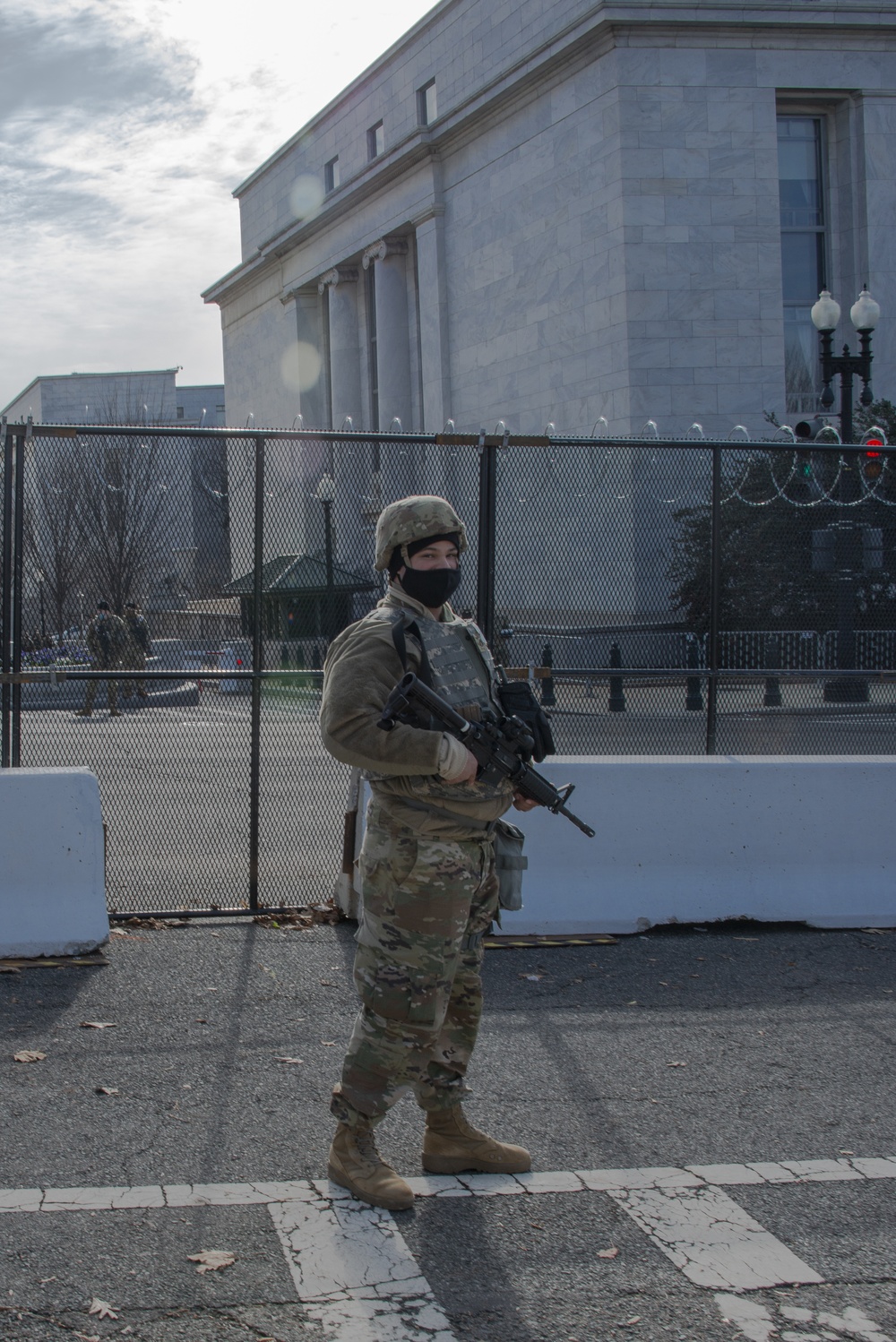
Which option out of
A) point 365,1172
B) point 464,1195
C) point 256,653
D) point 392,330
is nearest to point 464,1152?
point 464,1195

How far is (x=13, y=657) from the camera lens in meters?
6.84

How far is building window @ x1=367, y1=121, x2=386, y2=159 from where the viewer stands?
4662 cm

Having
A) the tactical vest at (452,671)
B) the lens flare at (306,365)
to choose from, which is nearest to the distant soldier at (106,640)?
the tactical vest at (452,671)

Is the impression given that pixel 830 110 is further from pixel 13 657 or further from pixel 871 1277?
pixel 871 1277

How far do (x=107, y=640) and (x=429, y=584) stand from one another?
12.1ft

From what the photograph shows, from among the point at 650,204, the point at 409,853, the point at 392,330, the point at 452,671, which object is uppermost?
the point at 392,330

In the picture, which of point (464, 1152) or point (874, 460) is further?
point (874, 460)

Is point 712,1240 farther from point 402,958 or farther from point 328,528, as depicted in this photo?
point 328,528

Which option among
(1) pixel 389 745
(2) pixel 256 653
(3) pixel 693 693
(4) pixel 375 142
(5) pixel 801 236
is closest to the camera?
(1) pixel 389 745

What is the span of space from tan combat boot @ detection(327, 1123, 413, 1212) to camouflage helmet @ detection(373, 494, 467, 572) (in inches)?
68.2

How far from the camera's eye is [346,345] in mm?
48156

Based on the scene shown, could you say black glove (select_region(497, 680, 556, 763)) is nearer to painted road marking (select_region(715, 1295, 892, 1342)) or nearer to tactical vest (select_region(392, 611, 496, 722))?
tactical vest (select_region(392, 611, 496, 722))

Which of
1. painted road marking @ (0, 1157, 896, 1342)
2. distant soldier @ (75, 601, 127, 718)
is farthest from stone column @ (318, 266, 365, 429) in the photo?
painted road marking @ (0, 1157, 896, 1342)

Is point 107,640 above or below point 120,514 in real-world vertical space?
below
